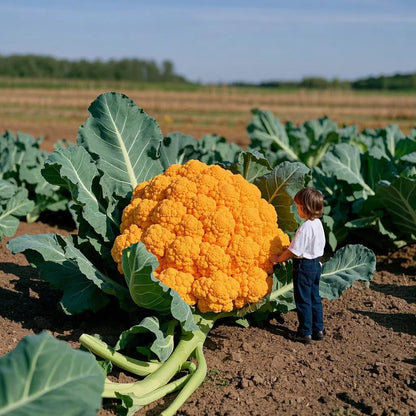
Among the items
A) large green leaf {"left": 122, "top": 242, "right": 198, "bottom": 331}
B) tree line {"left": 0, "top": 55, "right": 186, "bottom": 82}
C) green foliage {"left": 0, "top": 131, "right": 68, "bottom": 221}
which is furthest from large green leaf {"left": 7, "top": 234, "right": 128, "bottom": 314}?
tree line {"left": 0, "top": 55, "right": 186, "bottom": 82}

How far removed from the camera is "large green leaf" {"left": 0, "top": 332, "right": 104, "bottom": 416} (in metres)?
2.37

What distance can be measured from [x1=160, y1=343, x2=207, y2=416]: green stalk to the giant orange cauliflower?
38cm

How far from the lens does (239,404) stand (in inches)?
134

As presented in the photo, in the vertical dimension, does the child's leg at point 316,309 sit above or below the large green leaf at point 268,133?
below

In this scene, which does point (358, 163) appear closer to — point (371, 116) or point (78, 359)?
point (78, 359)

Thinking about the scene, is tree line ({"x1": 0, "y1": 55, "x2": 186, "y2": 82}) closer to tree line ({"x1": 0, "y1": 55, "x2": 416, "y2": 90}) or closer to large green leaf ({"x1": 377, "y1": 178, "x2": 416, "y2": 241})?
tree line ({"x1": 0, "y1": 55, "x2": 416, "y2": 90})

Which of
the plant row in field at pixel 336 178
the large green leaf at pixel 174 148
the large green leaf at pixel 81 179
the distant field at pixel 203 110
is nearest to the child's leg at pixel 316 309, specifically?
the plant row in field at pixel 336 178

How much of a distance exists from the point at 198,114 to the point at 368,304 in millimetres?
35632

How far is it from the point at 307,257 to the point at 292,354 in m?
0.69

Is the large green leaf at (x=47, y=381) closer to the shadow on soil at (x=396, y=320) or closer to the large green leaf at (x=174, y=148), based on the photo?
the shadow on soil at (x=396, y=320)

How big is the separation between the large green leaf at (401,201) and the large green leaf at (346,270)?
5.20 feet

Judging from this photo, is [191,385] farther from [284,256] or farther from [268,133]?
[268,133]

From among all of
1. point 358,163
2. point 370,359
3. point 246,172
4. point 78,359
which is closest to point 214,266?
point 246,172

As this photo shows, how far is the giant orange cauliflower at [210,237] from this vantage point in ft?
13.0
